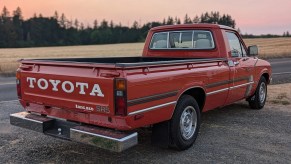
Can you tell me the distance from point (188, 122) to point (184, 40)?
213cm

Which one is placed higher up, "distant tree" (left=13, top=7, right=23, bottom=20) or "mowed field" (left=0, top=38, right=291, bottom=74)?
"distant tree" (left=13, top=7, right=23, bottom=20)

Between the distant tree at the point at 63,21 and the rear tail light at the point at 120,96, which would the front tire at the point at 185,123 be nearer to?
the rear tail light at the point at 120,96

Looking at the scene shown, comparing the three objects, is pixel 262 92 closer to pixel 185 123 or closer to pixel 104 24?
pixel 185 123

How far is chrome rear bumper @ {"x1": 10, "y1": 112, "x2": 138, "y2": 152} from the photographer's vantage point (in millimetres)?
4031

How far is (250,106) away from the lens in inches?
332

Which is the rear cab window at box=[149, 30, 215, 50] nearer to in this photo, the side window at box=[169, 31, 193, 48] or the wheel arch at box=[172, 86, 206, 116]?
the side window at box=[169, 31, 193, 48]

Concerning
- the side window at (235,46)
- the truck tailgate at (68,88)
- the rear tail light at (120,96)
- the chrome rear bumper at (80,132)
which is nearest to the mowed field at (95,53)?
the side window at (235,46)

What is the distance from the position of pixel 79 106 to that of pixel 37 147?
1533mm

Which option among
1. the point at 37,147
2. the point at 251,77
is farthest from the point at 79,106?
the point at 251,77

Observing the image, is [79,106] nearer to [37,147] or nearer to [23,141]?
[37,147]

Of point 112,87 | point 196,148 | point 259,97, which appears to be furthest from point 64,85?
point 259,97

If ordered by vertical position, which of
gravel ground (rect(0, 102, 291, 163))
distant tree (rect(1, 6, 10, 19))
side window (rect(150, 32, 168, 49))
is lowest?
gravel ground (rect(0, 102, 291, 163))

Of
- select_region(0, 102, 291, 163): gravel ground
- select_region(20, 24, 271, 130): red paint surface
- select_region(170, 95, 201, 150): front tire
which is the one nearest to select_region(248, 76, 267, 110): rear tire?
select_region(0, 102, 291, 163): gravel ground

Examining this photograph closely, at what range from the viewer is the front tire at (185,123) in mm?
4953
